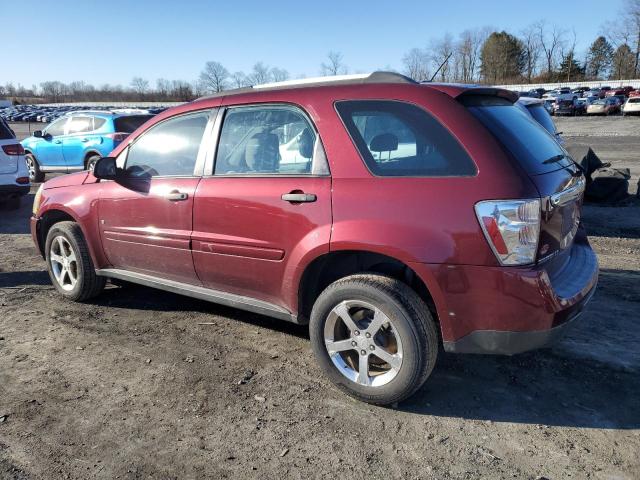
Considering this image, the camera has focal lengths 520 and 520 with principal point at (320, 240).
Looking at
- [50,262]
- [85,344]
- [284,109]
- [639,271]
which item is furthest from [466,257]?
[50,262]

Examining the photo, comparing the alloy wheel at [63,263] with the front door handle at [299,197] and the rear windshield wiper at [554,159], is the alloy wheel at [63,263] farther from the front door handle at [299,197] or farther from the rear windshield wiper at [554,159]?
the rear windshield wiper at [554,159]


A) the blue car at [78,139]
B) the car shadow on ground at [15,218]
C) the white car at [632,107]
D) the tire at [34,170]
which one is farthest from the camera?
the white car at [632,107]

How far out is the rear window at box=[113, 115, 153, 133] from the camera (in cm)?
1195

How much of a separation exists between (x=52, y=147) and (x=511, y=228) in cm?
1314

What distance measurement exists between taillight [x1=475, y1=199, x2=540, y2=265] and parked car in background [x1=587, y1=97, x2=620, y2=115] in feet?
140

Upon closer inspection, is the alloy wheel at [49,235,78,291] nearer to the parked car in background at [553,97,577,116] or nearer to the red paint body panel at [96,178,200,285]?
the red paint body panel at [96,178,200,285]

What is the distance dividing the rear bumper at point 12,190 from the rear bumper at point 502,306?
8.76 metres

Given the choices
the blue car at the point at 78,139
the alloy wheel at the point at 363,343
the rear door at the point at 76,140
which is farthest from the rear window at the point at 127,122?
the alloy wheel at the point at 363,343

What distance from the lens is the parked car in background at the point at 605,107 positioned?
38.9m

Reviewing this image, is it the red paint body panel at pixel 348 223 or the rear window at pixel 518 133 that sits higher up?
the rear window at pixel 518 133

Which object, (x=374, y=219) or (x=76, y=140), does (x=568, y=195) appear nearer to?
(x=374, y=219)

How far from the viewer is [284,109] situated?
344 centimetres

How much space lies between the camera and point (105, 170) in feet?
13.6

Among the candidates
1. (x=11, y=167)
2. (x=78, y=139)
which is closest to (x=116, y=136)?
(x=78, y=139)
